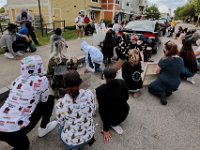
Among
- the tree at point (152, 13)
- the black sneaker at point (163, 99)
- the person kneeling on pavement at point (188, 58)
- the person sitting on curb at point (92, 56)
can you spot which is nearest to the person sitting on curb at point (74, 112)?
the black sneaker at point (163, 99)

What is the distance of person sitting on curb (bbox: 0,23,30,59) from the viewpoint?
5.53 m

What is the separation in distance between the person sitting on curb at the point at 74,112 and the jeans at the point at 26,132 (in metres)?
0.36

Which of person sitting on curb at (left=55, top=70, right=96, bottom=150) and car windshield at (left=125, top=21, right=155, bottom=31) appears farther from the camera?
car windshield at (left=125, top=21, right=155, bottom=31)

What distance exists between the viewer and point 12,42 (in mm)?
5680

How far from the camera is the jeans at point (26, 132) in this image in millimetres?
1979

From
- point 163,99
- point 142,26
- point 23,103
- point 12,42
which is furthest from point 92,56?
point 142,26

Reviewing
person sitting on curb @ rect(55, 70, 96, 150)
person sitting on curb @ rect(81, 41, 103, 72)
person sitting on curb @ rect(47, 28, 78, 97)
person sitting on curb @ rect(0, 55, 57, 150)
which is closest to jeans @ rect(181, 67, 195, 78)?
person sitting on curb @ rect(81, 41, 103, 72)

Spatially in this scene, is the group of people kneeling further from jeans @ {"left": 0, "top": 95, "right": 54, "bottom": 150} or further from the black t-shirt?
the black t-shirt

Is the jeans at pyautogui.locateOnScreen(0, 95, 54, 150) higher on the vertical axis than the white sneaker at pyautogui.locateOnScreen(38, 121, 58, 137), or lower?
higher

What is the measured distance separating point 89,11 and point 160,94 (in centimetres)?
2041

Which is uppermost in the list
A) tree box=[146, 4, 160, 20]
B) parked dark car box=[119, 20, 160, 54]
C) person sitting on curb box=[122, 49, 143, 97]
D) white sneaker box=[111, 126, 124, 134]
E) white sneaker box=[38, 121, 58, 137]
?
tree box=[146, 4, 160, 20]

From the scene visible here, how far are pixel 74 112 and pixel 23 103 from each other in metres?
0.62

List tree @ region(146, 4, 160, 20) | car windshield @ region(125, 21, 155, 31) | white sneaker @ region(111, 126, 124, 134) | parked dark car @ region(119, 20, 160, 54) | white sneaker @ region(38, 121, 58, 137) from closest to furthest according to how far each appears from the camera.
Result: white sneaker @ region(38, 121, 58, 137)
white sneaker @ region(111, 126, 124, 134)
parked dark car @ region(119, 20, 160, 54)
car windshield @ region(125, 21, 155, 31)
tree @ region(146, 4, 160, 20)

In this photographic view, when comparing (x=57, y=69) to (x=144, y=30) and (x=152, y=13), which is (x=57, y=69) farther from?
(x=152, y=13)
